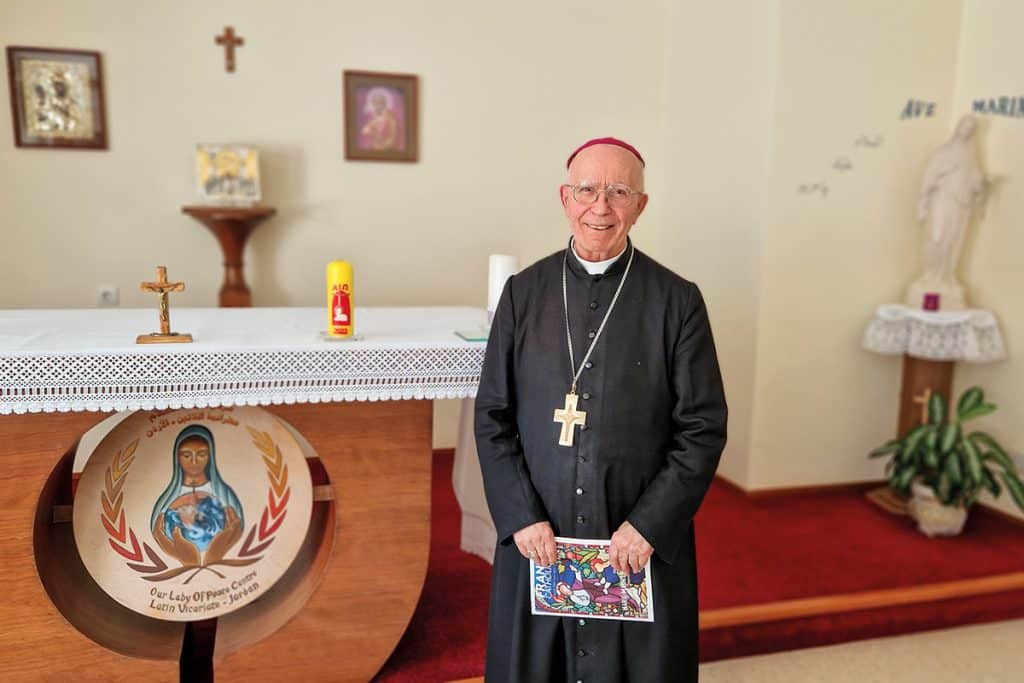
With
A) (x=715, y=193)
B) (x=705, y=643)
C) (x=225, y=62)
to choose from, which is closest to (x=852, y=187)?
(x=715, y=193)

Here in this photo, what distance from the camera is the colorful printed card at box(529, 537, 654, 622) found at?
1762 mm

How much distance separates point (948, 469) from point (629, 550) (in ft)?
7.81

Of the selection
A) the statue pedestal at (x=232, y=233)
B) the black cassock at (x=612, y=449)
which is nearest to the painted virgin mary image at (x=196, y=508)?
the black cassock at (x=612, y=449)

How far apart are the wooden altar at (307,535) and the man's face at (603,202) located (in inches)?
22.0

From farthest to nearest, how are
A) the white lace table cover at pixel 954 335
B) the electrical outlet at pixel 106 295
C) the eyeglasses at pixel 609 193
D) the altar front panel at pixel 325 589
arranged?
1. the electrical outlet at pixel 106 295
2. the white lace table cover at pixel 954 335
3. the altar front panel at pixel 325 589
4. the eyeglasses at pixel 609 193

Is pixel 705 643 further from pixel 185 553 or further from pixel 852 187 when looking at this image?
pixel 852 187

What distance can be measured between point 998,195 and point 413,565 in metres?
3.25

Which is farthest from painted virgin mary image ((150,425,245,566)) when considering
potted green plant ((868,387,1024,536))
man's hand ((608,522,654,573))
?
potted green plant ((868,387,1024,536))

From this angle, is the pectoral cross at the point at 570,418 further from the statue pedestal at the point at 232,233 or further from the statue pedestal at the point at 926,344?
the statue pedestal at the point at 926,344

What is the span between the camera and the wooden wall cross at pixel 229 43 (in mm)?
3789

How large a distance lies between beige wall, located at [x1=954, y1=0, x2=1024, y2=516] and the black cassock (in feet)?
8.67

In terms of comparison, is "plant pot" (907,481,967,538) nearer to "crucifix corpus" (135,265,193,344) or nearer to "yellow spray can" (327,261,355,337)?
"yellow spray can" (327,261,355,337)

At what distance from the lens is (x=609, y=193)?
172 cm

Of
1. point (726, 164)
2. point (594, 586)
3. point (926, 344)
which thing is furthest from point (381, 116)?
point (594, 586)
